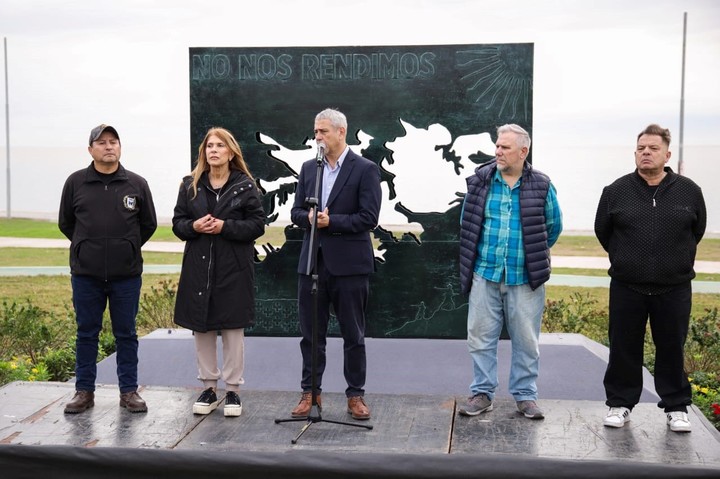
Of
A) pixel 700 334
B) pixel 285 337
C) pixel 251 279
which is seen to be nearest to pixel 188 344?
pixel 285 337

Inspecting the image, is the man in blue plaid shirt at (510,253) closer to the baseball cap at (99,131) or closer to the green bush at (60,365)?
the baseball cap at (99,131)

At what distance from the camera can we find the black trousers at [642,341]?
15.3 ft

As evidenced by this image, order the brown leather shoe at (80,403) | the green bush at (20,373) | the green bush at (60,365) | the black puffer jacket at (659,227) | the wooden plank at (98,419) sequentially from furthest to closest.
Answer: the green bush at (60,365) < the green bush at (20,373) < the brown leather shoe at (80,403) < the wooden plank at (98,419) < the black puffer jacket at (659,227)

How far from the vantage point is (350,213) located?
4984 mm

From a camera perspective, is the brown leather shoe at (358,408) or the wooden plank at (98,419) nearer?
the wooden plank at (98,419)

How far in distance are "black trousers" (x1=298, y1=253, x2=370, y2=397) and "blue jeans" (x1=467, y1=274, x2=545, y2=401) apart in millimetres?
635

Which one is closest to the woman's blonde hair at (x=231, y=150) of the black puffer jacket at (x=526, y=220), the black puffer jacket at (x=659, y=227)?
the black puffer jacket at (x=526, y=220)

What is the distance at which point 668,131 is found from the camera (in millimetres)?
4543

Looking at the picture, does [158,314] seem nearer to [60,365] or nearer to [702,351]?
[60,365]

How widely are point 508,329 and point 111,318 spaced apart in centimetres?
224

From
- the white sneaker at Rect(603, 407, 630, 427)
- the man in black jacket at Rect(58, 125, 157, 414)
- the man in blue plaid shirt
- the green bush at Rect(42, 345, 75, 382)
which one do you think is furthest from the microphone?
the green bush at Rect(42, 345, 75, 382)

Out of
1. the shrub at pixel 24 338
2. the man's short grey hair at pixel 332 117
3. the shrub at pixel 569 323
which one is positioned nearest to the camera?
the man's short grey hair at pixel 332 117

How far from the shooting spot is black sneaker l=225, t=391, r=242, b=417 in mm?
5090

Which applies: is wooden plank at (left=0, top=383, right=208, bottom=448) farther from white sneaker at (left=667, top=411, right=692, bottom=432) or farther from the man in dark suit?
white sneaker at (left=667, top=411, right=692, bottom=432)
